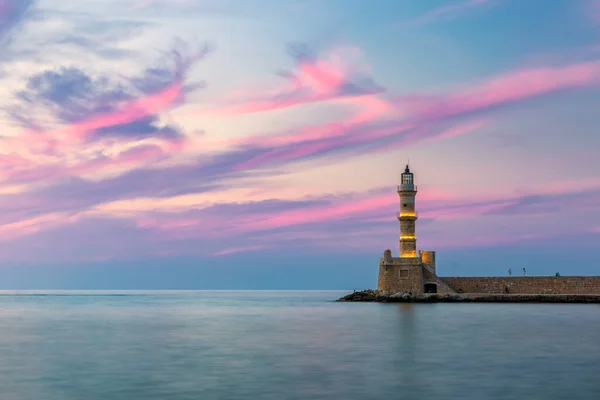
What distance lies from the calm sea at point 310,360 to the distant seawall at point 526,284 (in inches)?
683

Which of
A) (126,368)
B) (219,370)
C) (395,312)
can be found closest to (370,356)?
(219,370)

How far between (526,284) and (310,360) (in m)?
44.8

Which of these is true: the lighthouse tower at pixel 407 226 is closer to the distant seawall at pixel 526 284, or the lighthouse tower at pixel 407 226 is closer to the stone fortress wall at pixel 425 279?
the stone fortress wall at pixel 425 279

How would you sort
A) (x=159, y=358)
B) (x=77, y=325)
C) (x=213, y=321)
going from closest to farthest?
1. (x=159, y=358)
2. (x=77, y=325)
3. (x=213, y=321)

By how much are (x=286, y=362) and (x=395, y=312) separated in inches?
1208

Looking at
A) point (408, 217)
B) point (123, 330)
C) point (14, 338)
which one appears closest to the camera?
point (14, 338)

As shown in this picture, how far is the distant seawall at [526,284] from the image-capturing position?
70.0 m

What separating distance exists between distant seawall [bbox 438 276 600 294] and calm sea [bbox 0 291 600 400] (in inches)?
683

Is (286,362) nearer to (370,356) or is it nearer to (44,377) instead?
(370,356)

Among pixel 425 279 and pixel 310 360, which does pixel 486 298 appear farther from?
pixel 310 360

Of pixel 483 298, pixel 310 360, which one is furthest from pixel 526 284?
pixel 310 360

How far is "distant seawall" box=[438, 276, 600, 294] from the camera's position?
70.0 m

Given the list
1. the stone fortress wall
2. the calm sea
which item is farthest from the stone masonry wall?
the calm sea

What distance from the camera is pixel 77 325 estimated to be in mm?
55938
